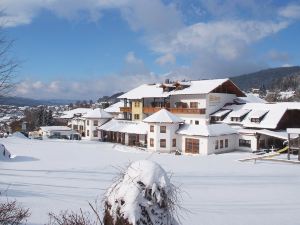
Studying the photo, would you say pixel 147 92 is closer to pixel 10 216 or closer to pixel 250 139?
pixel 250 139

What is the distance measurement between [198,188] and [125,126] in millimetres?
31431

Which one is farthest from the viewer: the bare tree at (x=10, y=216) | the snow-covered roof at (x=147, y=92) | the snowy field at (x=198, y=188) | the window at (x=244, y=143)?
the snow-covered roof at (x=147, y=92)

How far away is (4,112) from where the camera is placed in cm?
1043

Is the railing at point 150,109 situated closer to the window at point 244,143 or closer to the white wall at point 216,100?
the white wall at point 216,100

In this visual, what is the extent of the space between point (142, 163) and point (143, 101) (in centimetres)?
4467

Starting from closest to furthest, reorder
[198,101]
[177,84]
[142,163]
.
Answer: [142,163] < [198,101] < [177,84]

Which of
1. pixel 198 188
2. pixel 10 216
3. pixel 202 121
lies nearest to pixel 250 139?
pixel 202 121

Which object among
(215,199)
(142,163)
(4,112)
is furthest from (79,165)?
(142,163)

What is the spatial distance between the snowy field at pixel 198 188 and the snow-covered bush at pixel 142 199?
2.22 metres

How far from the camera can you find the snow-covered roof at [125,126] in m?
45.5

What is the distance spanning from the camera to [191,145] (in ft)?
125

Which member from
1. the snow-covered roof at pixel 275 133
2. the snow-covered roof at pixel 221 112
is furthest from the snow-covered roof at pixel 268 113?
the snow-covered roof at pixel 275 133

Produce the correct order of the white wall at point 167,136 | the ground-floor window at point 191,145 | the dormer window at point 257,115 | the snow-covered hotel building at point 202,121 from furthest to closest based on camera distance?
the white wall at point 167,136
the dormer window at point 257,115
the ground-floor window at point 191,145
the snow-covered hotel building at point 202,121

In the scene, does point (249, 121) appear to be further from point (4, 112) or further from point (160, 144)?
point (4, 112)
